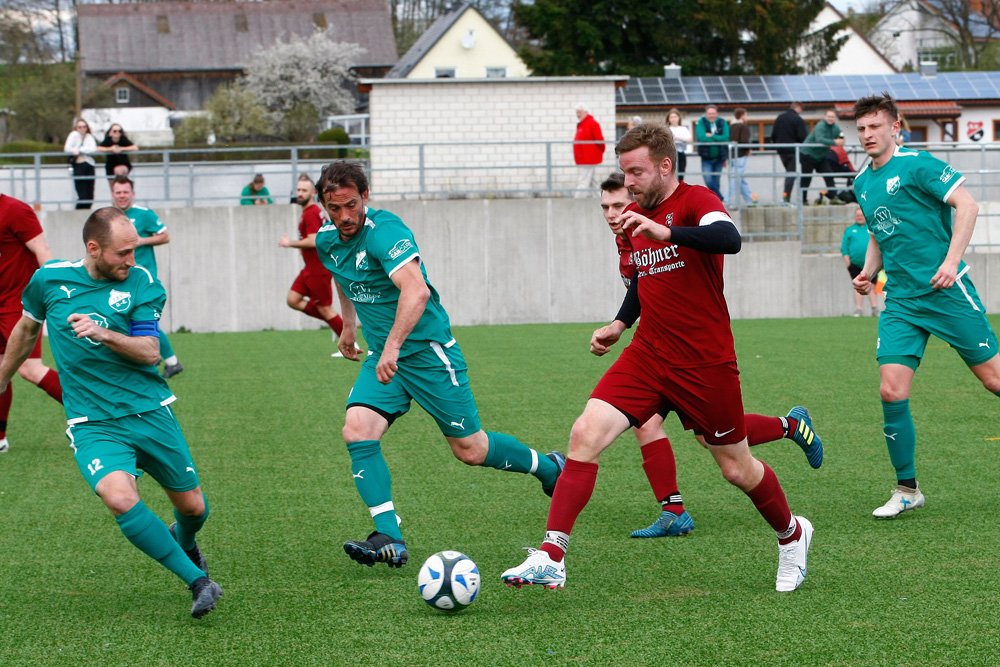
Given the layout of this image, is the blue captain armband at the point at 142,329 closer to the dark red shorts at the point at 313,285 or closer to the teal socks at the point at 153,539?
the teal socks at the point at 153,539

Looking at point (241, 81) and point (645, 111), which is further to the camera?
point (241, 81)

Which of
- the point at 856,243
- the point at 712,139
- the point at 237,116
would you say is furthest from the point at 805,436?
the point at 237,116

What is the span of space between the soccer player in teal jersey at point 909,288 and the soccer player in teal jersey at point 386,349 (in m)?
2.09

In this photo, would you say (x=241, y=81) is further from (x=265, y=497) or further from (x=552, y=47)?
(x=265, y=497)

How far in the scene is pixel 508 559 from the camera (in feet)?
17.2

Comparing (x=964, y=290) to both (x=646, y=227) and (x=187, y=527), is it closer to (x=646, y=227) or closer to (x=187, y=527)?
(x=646, y=227)

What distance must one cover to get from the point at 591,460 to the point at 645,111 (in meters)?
36.0

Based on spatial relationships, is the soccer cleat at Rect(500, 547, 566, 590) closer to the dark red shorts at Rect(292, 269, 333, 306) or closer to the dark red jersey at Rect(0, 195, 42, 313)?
the dark red jersey at Rect(0, 195, 42, 313)

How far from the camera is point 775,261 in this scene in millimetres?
20266

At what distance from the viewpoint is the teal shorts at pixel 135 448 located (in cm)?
439

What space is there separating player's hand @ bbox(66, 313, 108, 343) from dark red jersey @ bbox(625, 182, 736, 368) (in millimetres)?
2160

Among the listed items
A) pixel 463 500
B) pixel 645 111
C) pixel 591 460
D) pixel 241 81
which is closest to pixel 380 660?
pixel 591 460

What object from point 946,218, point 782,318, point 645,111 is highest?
point 645,111

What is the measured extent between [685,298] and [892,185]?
6.69 ft
